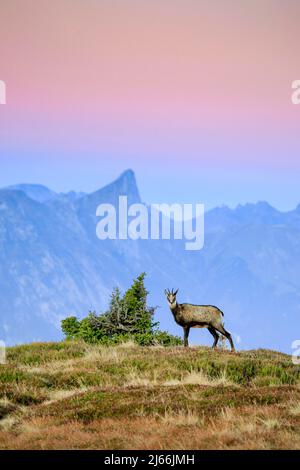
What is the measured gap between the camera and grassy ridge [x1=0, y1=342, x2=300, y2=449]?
18998 millimetres

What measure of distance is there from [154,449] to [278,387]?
28.3ft

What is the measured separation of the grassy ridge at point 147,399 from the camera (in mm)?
18998

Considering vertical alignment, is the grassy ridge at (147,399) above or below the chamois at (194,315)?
below

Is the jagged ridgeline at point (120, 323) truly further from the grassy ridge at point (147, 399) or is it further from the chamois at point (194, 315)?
the chamois at point (194, 315)

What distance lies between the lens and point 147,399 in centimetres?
2395

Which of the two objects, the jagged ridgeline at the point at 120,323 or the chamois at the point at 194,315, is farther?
the jagged ridgeline at the point at 120,323

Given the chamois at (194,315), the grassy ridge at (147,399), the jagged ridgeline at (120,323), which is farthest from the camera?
the jagged ridgeline at (120,323)

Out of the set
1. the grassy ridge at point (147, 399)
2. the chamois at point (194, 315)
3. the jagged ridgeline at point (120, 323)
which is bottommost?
the grassy ridge at point (147, 399)

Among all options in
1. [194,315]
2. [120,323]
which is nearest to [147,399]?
[194,315]

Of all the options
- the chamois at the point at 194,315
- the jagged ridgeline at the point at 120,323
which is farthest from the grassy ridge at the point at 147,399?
the jagged ridgeline at the point at 120,323

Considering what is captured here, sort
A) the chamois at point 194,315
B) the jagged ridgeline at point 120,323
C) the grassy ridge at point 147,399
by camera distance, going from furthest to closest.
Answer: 1. the jagged ridgeline at point 120,323
2. the chamois at point 194,315
3. the grassy ridge at point 147,399
